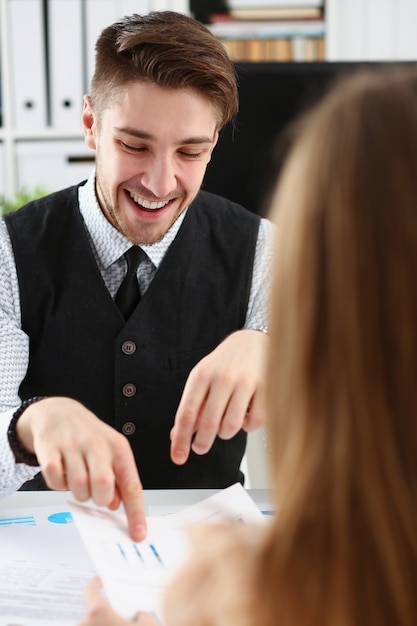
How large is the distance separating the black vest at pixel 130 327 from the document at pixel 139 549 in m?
0.44

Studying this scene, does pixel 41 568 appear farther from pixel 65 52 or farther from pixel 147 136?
pixel 65 52

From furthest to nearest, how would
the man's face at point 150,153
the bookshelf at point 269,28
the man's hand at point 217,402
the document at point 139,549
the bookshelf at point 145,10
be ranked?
the bookshelf at point 269,28 < the bookshelf at point 145,10 < the man's face at point 150,153 < the man's hand at point 217,402 < the document at point 139,549

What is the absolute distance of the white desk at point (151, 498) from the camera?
1.04 meters

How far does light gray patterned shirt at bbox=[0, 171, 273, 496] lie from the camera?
1215 mm

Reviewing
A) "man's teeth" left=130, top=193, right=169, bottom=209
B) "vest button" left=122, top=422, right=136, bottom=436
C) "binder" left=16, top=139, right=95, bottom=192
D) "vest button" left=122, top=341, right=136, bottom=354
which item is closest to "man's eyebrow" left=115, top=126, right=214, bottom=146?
"man's teeth" left=130, top=193, right=169, bottom=209

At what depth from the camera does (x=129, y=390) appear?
130 cm

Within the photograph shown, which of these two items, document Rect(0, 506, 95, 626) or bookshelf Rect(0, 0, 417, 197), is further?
bookshelf Rect(0, 0, 417, 197)

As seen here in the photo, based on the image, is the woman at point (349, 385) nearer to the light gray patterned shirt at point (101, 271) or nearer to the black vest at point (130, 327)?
the light gray patterned shirt at point (101, 271)

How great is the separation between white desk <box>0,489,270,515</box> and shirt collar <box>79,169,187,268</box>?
1.38 ft

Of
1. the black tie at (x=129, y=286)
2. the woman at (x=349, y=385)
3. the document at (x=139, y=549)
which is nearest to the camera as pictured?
the woman at (x=349, y=385)

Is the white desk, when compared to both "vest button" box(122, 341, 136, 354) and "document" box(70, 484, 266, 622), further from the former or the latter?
"vest button" box(122, 341, 136, 354)

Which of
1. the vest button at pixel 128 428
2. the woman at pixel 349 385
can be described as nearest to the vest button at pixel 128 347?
the vest button at pixel 128 428

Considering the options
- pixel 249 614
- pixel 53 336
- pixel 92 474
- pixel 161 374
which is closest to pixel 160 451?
pixel 161 374

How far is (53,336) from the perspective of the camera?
4.31 feet
